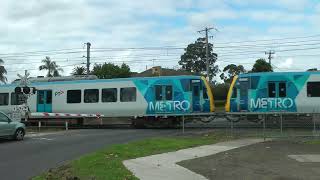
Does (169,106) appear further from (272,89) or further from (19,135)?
(19,135)

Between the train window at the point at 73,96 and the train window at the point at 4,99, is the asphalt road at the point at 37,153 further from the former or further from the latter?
the train window at the point at 4,99

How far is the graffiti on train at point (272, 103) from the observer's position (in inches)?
1150

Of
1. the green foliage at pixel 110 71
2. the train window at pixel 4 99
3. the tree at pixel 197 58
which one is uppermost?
the tree at pixel 197 58

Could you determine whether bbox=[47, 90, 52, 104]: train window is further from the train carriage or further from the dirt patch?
the dirt patch

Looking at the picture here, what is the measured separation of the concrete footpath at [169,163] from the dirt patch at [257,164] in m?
0.37

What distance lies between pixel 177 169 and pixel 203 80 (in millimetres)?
18590

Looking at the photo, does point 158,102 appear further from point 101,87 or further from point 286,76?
point 286,76

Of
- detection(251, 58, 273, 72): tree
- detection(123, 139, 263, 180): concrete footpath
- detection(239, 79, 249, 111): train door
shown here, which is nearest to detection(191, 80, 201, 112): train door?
detection(239, 79, 249, 111): train door

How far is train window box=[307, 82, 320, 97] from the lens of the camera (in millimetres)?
29047

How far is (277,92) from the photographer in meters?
29.4

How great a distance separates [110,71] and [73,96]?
145ft

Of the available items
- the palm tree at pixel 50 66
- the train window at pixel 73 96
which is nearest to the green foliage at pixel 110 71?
the palm tree at pixel 50 66

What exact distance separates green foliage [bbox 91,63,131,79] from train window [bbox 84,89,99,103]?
42.4 metres

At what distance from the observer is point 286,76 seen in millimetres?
29203
